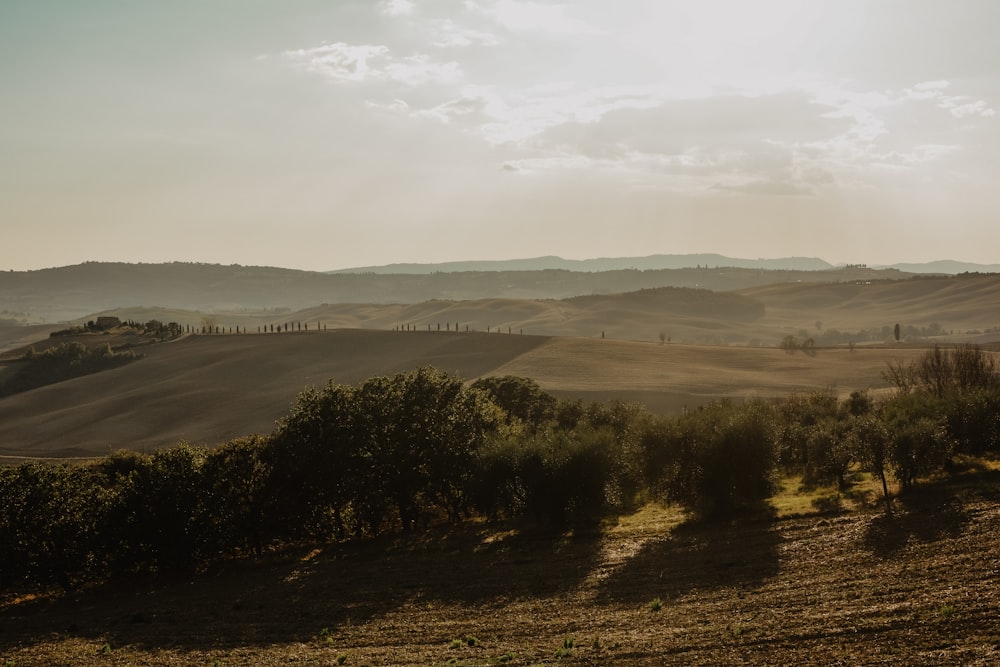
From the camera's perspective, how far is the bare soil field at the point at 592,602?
1195 inches

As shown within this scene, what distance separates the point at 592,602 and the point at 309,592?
16628 millimetres

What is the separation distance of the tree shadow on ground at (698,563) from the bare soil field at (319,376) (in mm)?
72901

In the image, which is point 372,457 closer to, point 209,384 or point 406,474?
point 406,474

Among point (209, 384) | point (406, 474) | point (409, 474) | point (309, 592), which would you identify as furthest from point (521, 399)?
point (209, 384)

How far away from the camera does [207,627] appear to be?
40.6m

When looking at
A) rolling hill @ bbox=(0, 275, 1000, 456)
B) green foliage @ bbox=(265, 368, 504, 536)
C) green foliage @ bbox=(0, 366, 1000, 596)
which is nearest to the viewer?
green foliage @ bbox=(0, 366, 1000, 596)

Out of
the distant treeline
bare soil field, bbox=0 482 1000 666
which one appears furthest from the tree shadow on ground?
the distant treeline

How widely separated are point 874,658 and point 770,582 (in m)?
10.8

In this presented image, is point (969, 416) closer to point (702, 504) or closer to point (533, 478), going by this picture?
point (702, 504)

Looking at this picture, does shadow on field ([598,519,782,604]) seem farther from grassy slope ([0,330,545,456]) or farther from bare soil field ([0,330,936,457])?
grassy slope ([0,330,545,456])

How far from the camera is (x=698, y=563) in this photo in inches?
1692

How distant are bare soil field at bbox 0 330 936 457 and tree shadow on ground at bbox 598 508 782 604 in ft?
239

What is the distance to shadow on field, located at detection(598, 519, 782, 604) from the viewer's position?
39.3 m

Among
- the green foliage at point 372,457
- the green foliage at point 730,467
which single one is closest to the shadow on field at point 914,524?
the green foliage at point 730,467
